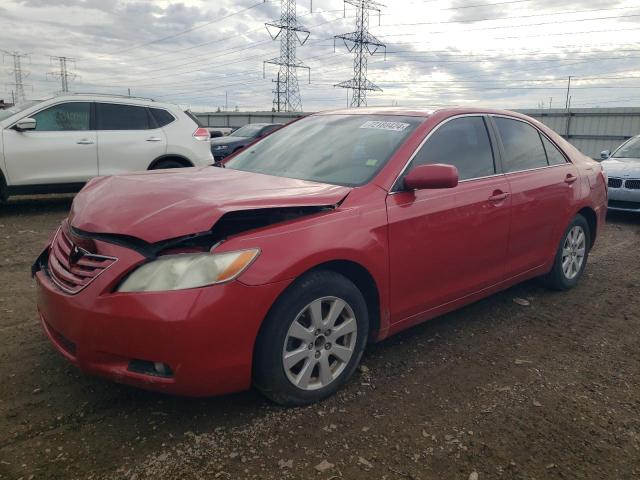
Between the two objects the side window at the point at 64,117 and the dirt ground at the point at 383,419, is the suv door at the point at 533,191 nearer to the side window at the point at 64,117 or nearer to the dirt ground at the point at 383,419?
the dirt ground at the point at 383,419

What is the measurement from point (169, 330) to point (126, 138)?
265 inches

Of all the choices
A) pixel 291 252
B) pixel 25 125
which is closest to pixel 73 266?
pixel 291 252

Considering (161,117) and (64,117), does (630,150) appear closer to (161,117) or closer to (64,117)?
(161,117)

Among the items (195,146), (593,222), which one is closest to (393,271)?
(593,222)

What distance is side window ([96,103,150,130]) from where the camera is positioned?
8227 millimetres

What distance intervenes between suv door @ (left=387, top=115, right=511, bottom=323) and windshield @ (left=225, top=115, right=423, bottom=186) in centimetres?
22

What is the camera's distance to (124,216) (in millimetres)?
2631

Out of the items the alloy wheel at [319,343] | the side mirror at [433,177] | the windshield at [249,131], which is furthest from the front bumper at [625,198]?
the windshield at [249,131]

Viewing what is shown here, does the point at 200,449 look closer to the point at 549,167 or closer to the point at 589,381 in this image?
the point at 589,381

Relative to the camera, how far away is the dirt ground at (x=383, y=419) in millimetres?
2375

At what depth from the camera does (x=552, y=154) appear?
4.67 metres

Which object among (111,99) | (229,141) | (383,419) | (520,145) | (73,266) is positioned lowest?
(383,419)

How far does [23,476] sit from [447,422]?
6.39 ft

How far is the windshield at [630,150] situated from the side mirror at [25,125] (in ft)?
32.2
